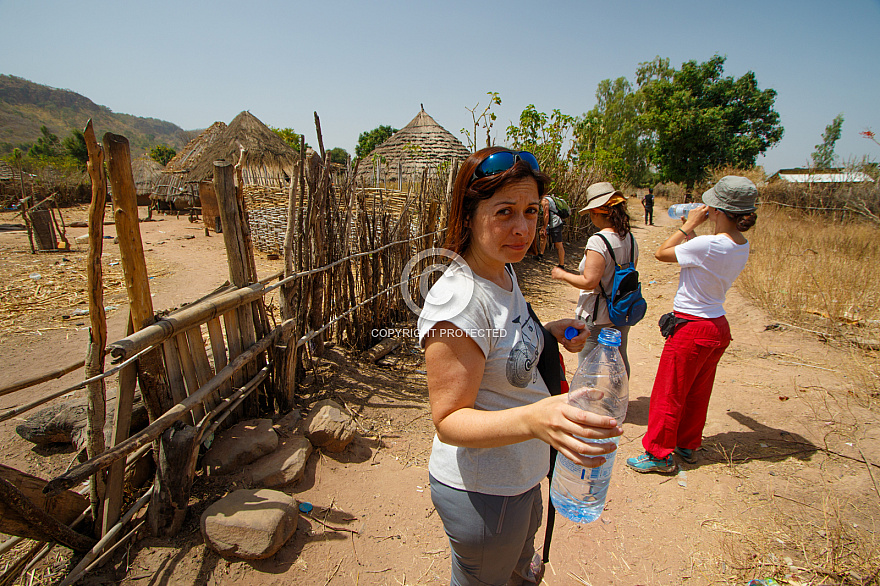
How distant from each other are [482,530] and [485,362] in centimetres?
51

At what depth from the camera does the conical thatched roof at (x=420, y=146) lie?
558 inches

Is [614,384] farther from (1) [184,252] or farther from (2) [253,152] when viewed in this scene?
(2) [253,152]

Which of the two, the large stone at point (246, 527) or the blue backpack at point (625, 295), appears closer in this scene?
the large stone at point (246, 527)

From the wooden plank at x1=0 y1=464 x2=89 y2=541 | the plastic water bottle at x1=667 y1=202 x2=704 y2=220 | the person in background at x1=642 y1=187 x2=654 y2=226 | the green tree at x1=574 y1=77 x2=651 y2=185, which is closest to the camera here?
the wooden plank at x1=0 y1=464 x2=89 y2=541

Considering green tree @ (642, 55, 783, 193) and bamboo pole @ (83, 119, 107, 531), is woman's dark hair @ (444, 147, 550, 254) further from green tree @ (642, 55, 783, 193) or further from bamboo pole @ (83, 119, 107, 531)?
green tree @ (642, 55, 783, 193)

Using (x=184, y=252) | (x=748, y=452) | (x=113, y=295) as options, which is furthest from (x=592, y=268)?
(x=184, y=252)

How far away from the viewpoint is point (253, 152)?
48.4 feet

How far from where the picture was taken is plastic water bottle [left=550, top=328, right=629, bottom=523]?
1.40 m

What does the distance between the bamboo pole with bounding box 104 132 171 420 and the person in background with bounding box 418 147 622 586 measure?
154cm

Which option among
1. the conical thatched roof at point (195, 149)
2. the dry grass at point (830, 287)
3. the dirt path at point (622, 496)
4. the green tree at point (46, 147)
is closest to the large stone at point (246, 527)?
the dirt path at point (622, 496)

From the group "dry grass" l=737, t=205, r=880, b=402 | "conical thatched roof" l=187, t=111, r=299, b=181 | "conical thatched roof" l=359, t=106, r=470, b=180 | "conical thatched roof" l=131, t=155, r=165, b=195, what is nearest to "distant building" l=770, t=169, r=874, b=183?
"dry grass" l=737, t=205, r=880, b=402

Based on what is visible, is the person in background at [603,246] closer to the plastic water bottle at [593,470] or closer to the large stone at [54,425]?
the plastic water bottle at [593,470]

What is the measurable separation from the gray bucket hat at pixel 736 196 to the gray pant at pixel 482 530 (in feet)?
6.98

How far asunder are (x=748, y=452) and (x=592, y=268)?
1.91 metres
